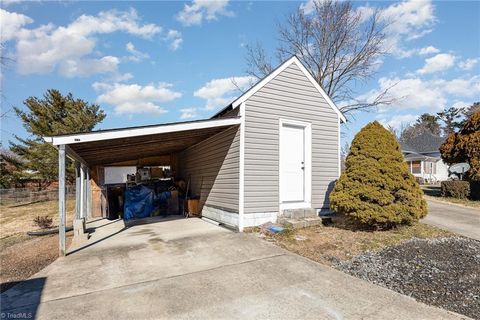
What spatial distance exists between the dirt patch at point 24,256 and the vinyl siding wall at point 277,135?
4099mm

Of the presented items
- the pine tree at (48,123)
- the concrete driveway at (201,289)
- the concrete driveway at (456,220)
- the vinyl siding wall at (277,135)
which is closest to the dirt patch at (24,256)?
the concrete driveway at (201,289)

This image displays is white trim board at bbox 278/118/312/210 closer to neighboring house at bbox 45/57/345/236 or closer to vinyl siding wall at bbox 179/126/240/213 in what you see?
neighboring house at bbox 45/57/345/236

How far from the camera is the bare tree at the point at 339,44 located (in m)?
17.7

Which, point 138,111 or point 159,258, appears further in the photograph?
point 138,111

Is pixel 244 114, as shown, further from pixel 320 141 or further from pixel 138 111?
pixel 138 111

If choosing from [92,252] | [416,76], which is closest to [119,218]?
[92,252]

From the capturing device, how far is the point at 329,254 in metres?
5.10

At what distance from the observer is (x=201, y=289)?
11.9 ft

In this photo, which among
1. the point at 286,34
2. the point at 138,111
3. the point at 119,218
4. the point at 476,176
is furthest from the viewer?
the point at 138,111

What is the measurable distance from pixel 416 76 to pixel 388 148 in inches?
553

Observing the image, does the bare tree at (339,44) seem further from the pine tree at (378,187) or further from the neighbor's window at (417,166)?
the neighbor's window at (417,166)

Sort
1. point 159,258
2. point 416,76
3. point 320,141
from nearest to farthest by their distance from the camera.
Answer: point 159,258 → point 320,141 → point 416,76

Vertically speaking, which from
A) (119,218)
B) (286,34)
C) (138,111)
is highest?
(286,34)

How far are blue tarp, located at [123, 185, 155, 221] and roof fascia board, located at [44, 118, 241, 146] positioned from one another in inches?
200
